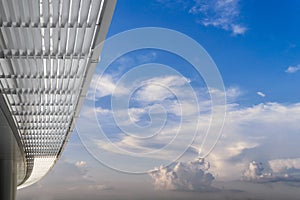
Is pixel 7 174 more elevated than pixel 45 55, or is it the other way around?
pixel 45 55

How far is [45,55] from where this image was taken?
34.7 ft

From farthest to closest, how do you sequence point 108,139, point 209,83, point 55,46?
1. point 108,139
2. point 209,83
3. point 55,46

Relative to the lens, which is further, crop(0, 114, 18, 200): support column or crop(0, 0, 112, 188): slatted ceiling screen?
crop(0, 114, 18, 200): support column

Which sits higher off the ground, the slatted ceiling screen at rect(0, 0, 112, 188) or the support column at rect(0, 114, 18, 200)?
the slatted ceiling screen at rect(0, 0, 112, 188)

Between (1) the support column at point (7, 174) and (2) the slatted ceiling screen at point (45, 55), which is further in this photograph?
(1) the support column at point (7, 174)

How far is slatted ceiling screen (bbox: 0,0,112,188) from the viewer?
27.4ft

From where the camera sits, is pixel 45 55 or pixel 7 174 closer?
pixel 45 55

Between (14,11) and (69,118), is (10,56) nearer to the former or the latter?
(14,11)

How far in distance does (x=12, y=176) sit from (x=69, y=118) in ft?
45.5

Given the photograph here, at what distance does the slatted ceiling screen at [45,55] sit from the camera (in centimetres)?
835

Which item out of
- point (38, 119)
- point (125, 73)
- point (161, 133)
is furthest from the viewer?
point (161, 133)

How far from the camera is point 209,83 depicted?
1549cm

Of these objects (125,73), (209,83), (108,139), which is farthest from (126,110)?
(108,139)

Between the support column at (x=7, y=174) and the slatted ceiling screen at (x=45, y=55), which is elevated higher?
the slatted ceiling screen at (x=45, y=55)
